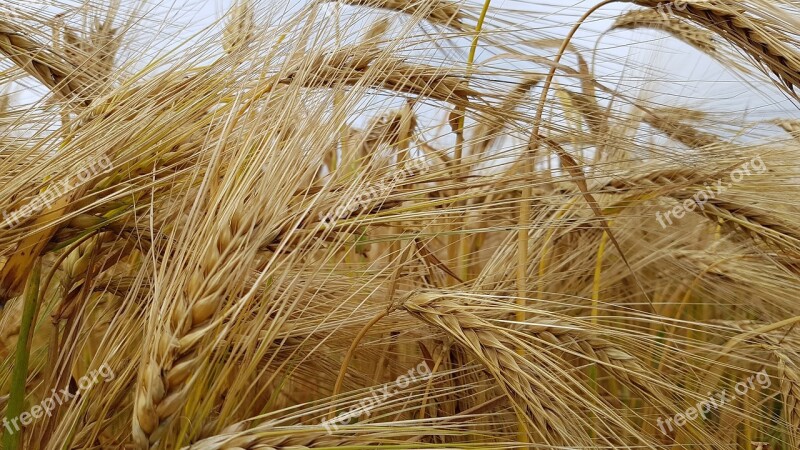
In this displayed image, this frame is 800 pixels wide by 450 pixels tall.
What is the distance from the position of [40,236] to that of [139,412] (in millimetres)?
270

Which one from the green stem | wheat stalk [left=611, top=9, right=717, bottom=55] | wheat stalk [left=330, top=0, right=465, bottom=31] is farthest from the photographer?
wheat stalk [left=611, top=9, right=717, bottom=55]

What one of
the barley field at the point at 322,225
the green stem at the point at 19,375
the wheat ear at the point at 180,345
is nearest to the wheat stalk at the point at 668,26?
the barley field at the point at 322,225

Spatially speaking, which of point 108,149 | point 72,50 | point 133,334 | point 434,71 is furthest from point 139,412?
point 72,50

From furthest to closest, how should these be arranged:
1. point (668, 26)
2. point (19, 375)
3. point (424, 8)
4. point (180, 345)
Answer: point (668, 26) → point (424, 8) → point (19, 375) → point (180, 345)

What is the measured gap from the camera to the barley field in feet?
2.32

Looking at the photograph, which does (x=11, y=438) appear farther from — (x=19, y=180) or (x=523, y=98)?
(x=523, y=98)

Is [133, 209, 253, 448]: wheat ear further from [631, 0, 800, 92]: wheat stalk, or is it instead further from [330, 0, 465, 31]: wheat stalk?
[631, 0, 800, 92]: wheat stalk

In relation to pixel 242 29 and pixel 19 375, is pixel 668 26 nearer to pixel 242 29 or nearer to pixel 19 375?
pixel 242 29

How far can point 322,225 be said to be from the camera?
71cm

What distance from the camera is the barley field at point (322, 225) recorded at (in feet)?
2.32

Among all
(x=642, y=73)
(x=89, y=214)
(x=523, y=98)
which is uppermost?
(x=89, y=214)

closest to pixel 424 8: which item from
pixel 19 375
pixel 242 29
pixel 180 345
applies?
pixel 242 29

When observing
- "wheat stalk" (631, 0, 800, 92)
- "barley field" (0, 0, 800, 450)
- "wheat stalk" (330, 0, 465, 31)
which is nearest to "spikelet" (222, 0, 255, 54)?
"barley field" (0, 0, 800, 450)

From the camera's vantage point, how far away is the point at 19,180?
0.80 meters
